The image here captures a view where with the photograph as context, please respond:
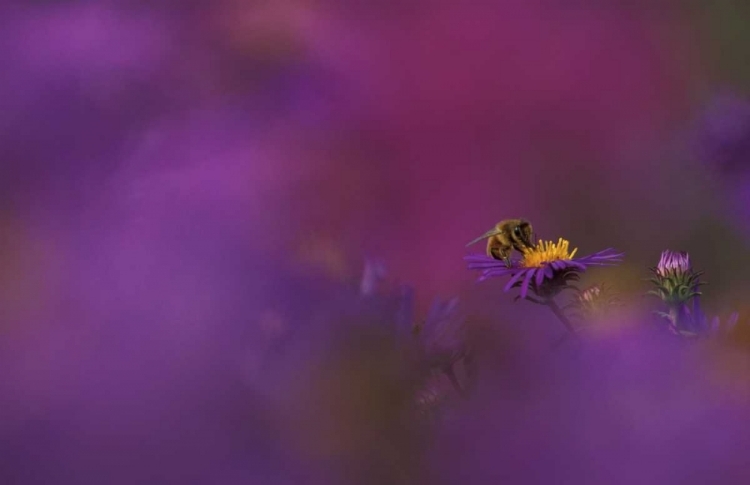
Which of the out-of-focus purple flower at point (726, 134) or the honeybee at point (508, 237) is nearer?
the honeybee at point (508, 237)

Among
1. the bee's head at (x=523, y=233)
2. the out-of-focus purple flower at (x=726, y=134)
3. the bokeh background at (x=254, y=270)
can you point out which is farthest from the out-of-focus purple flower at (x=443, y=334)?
the out-of-focus purple flower at (x=726, y=134)

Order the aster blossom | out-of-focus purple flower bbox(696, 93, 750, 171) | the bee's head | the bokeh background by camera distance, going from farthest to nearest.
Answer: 1. out-of-focus purple flower bbox(696, 93, 750, 171)
2. the bee's head
3. the aster blossom
4. the bokeh background

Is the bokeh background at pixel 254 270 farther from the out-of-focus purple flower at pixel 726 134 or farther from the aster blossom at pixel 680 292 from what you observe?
the out-of-focus purple flower at pixel 726 134

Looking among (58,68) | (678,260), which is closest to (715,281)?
(678,260)

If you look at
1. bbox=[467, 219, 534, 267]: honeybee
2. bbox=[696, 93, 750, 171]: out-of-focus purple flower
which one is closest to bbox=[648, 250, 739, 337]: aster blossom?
bbox=[467, 219, 534, 267]: honeybee

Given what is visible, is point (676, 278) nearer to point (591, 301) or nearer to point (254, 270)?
point (591, 301)

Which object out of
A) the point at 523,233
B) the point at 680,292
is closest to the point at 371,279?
the point at 680,292

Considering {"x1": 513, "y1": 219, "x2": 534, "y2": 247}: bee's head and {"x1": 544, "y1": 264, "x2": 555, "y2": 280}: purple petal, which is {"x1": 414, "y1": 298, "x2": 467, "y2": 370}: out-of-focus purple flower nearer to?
{"x1": 544, "y1": 264, "x2": 555, "y2": 280}: purple petal
